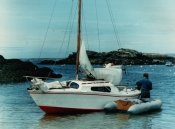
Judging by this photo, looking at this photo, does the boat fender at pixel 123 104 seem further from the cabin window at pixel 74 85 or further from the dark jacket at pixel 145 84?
the cabin window at pixel 74 85

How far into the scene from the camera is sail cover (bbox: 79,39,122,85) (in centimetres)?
2413

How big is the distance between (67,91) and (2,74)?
44.2 metres

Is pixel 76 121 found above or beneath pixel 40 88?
beneath

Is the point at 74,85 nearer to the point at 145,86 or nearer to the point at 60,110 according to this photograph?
the point at 60,110

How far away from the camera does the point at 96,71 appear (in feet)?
81.3

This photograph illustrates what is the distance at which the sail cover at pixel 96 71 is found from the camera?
24128 mm

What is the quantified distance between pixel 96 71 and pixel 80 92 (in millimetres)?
3438

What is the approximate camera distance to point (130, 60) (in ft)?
652

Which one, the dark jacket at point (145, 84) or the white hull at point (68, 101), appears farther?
the dark jacket at point (145, 84)

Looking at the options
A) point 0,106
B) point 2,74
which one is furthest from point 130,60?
point 0,106

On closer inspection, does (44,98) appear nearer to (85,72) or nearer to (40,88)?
Result: (40,88)

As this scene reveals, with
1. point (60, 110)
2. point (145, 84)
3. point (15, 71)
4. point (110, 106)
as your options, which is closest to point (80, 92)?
point (60, 110)

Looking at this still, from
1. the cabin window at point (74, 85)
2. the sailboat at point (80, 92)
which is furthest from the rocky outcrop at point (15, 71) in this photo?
the cabin window at point (74, 85)

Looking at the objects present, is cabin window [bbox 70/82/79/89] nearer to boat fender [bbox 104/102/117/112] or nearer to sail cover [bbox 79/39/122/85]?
sail cover [bbox 79/39/122/85]
